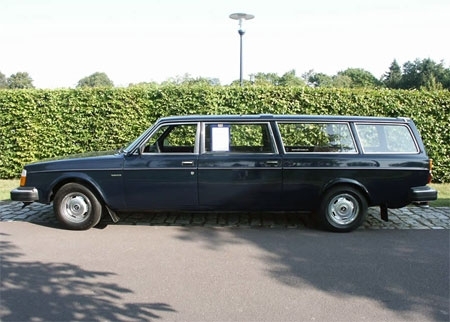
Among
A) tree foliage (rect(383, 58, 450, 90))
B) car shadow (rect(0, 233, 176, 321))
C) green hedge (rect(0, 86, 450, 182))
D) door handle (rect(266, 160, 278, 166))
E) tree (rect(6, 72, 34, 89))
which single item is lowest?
car shadow (rect(0, 233, 176, 321))

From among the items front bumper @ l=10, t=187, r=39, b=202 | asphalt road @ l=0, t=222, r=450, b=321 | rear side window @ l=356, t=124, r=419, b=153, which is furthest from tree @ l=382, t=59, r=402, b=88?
front bumper @ l=10, t=187, r=39, b=202

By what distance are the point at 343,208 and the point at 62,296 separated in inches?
155

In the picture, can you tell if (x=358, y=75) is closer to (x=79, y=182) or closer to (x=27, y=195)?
(x=79, y=182)

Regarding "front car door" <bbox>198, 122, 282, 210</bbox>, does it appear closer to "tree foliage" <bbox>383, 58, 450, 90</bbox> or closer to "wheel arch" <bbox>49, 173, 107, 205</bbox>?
"wheel arch" <bbox>49, 173, 107, 205</bbox>

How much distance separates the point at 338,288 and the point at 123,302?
2.03 m

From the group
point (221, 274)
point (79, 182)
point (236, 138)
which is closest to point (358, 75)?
point (236, 138)

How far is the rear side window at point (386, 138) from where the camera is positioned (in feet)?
19.6

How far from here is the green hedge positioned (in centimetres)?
981

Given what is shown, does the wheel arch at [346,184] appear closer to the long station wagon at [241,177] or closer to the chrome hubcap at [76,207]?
the long station wagon at [241,177]

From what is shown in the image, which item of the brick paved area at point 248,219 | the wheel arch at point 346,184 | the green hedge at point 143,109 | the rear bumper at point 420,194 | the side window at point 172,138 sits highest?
the green hedge at point 143,109

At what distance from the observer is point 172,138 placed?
6352mm

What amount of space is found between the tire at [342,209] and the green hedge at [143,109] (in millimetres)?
4406

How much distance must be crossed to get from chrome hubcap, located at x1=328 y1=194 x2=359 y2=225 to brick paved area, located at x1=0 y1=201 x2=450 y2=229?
1.42 ft

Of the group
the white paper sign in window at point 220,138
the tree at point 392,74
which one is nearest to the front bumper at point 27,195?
the white paper sign in window at point 220,138
